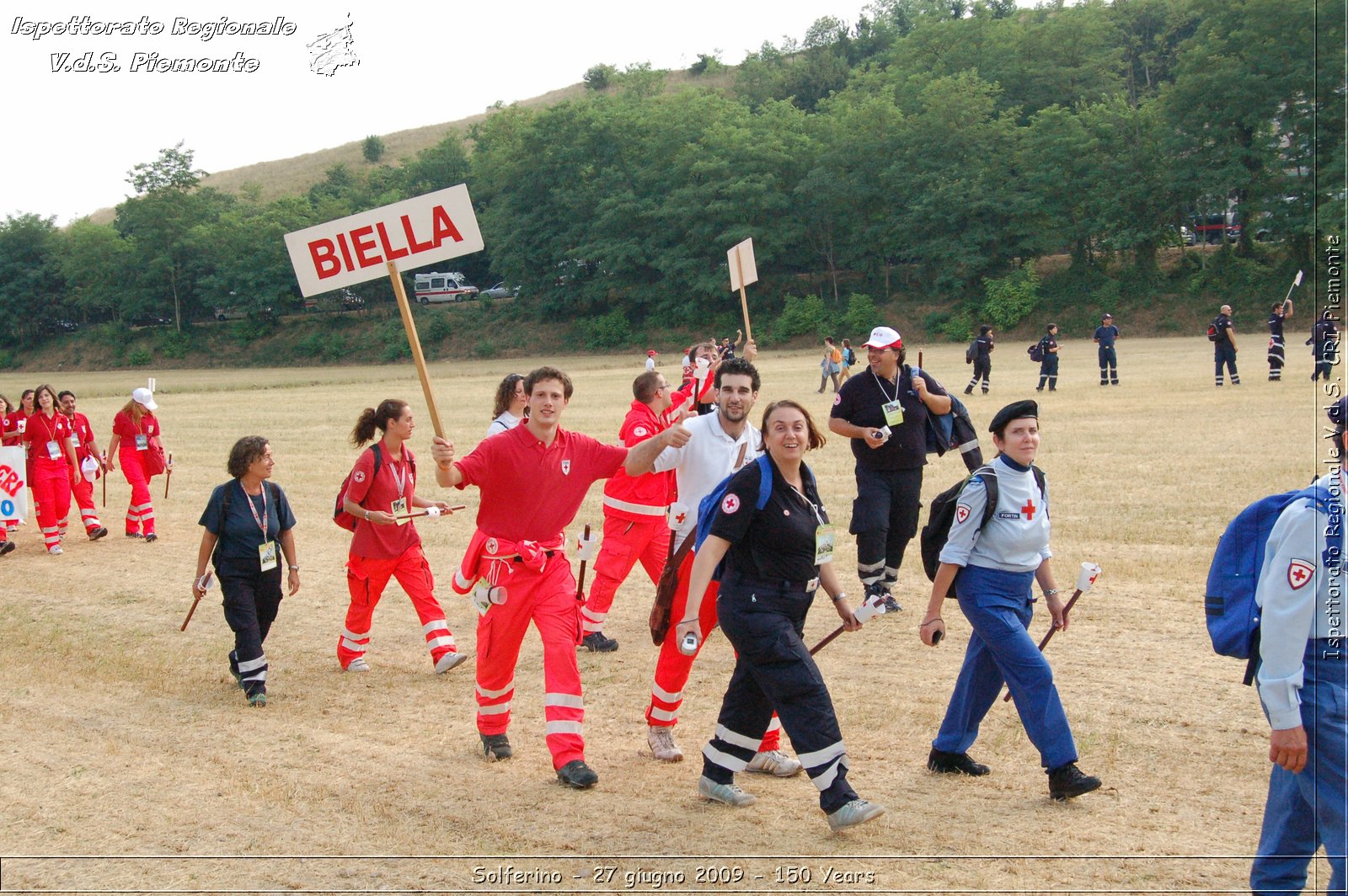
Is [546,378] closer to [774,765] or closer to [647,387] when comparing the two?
[647,387]

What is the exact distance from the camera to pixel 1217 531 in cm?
1158

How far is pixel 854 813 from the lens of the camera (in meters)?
5.03

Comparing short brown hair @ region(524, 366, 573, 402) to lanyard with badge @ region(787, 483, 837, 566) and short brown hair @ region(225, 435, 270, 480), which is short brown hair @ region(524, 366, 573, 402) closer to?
lanyard with badge @ region(787, 483, 837, 566)

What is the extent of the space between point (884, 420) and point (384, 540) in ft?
12.7

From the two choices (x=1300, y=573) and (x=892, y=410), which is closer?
(x=1300, y=573)

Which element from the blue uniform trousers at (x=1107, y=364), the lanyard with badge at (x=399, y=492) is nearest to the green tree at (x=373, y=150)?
the blue uniform trousers at (x=1107, y=364)

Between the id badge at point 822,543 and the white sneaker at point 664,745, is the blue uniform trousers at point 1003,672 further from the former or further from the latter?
the white sneaker at point 664,745

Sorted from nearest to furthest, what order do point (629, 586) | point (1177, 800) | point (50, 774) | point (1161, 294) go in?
point (1177, 800)
point (50, 774)
point (629, 586)
point (1161, 294)

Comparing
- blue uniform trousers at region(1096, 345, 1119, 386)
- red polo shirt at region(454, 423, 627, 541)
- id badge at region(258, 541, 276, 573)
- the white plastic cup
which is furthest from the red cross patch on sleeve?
blue uniform trousers at region(1096, 345, 1119, 386)

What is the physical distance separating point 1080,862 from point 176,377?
220ft

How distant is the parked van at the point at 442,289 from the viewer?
81000mm

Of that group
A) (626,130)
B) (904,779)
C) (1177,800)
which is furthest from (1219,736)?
(626,130)

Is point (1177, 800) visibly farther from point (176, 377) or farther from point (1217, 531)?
point (176, 377)

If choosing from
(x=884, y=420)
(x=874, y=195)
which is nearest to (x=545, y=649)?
(x=884, y=420)
